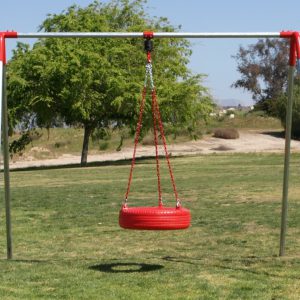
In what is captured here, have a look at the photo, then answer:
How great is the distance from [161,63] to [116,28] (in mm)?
2929

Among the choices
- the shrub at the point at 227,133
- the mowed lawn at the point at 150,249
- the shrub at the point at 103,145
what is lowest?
the shrub at the point at 103,145

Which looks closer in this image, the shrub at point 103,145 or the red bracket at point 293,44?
the red bracket at point 293,44

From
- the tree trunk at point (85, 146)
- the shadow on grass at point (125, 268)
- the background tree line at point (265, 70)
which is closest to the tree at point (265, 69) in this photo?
the background tree line at point (265, 70)

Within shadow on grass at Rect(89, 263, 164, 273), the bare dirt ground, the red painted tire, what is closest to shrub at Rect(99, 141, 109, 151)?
the bare dirt ground

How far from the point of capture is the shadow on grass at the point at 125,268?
7.43m

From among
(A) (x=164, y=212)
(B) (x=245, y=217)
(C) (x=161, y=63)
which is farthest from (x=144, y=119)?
(A) (x=164, y=212)

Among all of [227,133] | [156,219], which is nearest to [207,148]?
[227,133]

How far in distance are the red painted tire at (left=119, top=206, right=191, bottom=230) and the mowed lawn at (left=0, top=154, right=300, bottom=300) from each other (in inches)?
18.4

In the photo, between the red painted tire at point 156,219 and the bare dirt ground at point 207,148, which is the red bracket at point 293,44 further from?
the bare dirt ground at point 207,148

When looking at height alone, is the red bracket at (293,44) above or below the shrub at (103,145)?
above

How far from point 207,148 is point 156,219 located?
126 feet

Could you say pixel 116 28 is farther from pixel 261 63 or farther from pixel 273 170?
pixel 261 63

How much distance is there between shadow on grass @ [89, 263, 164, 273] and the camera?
24.4 ft

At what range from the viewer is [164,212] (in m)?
6.99
